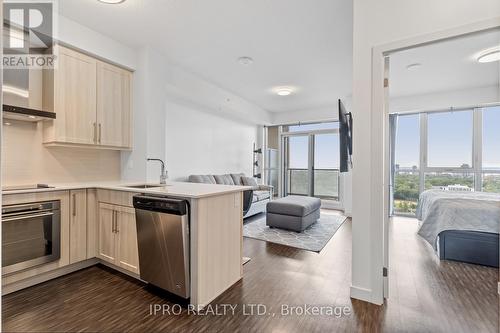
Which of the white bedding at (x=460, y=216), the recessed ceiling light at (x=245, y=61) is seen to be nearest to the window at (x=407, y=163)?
the white bedding at (x=460, y=216)

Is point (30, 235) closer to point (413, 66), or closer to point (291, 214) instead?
point (291, 214)

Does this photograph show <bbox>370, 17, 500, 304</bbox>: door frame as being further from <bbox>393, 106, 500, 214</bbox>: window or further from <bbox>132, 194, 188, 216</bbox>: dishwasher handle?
<bbox>393, 106, 500, 214</bbox>: window

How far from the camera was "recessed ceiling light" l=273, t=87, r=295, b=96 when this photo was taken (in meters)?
5.23

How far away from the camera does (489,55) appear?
3.53 m

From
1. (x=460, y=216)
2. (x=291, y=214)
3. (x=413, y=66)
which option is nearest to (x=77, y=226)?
(x=291, y=214)

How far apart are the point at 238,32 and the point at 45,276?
343 centimetres

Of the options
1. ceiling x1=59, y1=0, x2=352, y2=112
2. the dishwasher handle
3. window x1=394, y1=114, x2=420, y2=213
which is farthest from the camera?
window x1=394, y1=114, x2=420, y2=213

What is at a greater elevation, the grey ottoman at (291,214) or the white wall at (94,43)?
the white wall at (94,43)

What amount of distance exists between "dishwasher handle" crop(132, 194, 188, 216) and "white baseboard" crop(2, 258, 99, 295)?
124cm

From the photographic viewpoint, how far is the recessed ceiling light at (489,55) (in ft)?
11.2

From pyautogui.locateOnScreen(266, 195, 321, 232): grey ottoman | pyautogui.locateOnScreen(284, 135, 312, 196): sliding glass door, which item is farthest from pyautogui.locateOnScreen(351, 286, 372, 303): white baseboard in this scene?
pyautogui.locateOnScreen(284, 135, 312, 196): sliding glass door

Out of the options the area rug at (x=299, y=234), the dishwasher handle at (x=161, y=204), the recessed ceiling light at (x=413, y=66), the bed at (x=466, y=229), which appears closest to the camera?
the dishwasher handle at (x=161, y=204)

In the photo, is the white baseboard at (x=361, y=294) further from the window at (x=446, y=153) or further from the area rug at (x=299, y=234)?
the window at (x=446, y=153)

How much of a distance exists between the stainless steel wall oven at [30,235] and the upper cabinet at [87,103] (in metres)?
0.86
